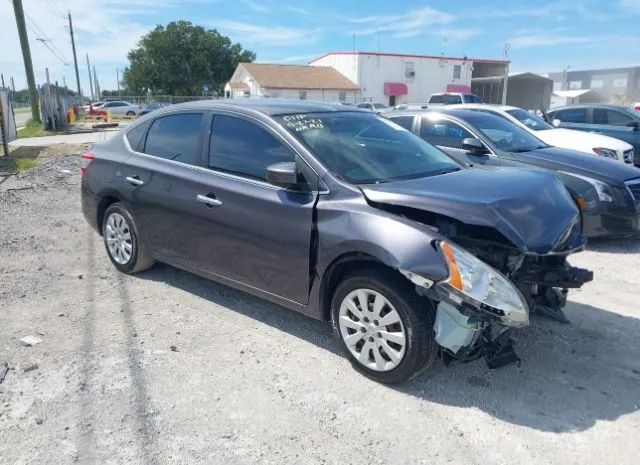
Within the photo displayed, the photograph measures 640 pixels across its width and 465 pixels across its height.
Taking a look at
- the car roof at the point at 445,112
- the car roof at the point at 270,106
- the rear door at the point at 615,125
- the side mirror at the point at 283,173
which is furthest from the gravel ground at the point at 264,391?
the rear door at the point at 615,125

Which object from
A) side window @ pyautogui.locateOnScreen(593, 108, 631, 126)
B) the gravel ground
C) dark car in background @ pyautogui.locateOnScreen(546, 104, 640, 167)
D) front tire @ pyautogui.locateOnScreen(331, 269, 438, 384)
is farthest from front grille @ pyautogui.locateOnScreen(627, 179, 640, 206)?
side window @ pyautogui.locateOnScreen(593, 108, 631, 126)

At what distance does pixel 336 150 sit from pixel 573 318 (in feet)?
7.92

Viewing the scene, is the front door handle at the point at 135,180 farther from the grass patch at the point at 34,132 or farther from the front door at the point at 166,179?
the grass patch at the point at 34,132

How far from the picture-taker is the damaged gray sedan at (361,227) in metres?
3.08

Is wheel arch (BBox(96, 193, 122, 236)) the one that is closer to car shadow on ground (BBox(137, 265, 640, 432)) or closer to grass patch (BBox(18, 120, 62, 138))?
car shadow on ground (BBox(137, 265, 640, 432))

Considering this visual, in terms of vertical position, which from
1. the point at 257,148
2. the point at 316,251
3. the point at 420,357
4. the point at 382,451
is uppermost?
the point at 257,148

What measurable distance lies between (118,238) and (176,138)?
4.12 ft

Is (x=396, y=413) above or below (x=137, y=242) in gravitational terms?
below

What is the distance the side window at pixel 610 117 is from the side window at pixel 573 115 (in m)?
0.25

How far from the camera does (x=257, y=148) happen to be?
4.04 metres

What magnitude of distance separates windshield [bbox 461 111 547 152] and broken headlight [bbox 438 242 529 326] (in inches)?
169

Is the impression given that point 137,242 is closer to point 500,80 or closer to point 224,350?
point 224,350

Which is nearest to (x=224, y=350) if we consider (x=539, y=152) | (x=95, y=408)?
(x=95, y=408)

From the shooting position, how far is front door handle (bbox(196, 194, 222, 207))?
162 inches
